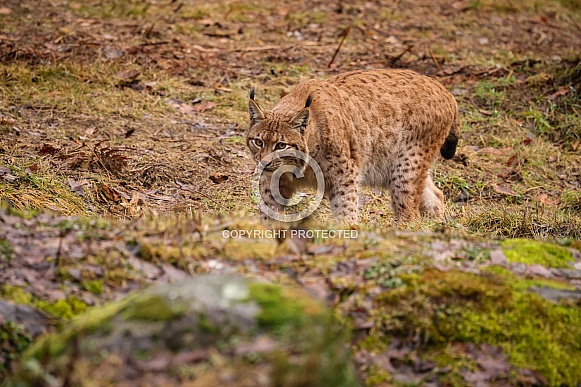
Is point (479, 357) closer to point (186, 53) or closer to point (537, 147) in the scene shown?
point (537, 147)

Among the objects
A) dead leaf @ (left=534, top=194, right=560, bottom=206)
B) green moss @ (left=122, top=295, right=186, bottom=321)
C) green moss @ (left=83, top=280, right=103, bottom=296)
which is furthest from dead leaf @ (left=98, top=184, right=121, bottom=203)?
dead leaf @ (left=534, top=194, right=560, bottom=206)

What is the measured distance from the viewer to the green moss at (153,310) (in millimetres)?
2580

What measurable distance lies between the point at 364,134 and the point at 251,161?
1.72 metres

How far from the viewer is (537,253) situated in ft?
13.1

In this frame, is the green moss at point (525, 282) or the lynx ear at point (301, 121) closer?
the green moss at point (525, 282)

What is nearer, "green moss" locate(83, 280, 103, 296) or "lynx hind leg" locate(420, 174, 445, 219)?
"green moss" locate(83, 280, 103, 296)

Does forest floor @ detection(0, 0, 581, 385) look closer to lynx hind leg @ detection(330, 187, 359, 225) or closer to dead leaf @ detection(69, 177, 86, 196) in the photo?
dead leaf @ detection(69, 177, 86, 196)

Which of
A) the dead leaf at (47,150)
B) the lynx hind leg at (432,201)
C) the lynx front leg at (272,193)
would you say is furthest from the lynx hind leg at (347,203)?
the dead leaf at (47,150)

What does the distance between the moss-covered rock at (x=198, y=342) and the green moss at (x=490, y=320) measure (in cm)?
83

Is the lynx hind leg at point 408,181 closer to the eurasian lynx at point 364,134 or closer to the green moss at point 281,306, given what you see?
the eurasian lynx at point 364,134

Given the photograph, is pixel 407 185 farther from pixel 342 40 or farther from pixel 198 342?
pixel 198 342

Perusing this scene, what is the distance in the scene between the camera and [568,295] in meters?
3.66

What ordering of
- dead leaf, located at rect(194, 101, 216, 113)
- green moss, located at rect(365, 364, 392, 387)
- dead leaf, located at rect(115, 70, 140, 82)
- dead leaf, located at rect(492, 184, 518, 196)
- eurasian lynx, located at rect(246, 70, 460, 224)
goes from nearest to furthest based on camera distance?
green moss, located at rect(365, 364, 392, 387)
eurasian lynx, located at rect(246, 70, 460, 224)
dead leaf, located at rect(492, 184, 518, 196)
dead leaf, located at rect(194, 101, 216, 113)
dead leaf, located at rect(115, 70, 140, 82)

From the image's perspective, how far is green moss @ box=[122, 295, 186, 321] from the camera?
8.46 feet
